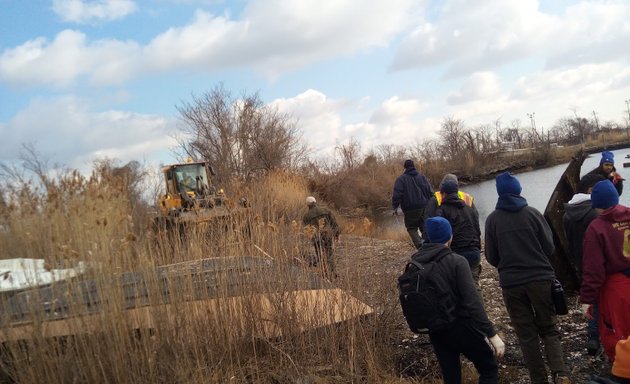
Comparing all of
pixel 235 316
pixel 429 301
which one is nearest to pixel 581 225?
pixel 429 301

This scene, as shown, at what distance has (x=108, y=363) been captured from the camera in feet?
11.0

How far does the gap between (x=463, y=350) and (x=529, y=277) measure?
84 centimetres

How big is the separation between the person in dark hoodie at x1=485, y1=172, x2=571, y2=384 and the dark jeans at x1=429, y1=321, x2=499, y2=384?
2.05 feet

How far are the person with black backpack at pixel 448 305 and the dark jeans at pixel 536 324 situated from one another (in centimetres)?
62

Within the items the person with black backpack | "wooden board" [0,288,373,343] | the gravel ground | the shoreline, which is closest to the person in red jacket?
the person with black backpack

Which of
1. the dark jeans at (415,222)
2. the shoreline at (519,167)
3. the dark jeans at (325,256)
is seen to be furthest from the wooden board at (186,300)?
the shoreline at (519,167)

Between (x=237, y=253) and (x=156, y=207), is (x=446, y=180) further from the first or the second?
(x=156, y=207)

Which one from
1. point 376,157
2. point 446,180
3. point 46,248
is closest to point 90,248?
point 46,248

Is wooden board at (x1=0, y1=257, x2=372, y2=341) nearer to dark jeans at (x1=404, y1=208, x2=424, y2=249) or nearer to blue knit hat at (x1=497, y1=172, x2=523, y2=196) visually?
blue knit hat at (x1=497, y1=172, x2=523, y2=196)

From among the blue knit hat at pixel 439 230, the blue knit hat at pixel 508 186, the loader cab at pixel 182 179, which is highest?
the loader cab at pixel 182 179

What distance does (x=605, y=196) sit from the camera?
3523 mm

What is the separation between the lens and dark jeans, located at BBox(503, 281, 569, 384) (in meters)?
3.86

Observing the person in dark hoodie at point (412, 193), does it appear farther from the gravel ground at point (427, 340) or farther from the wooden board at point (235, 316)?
the wooden board at point (235, 316)

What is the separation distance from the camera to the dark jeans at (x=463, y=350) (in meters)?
3.41
